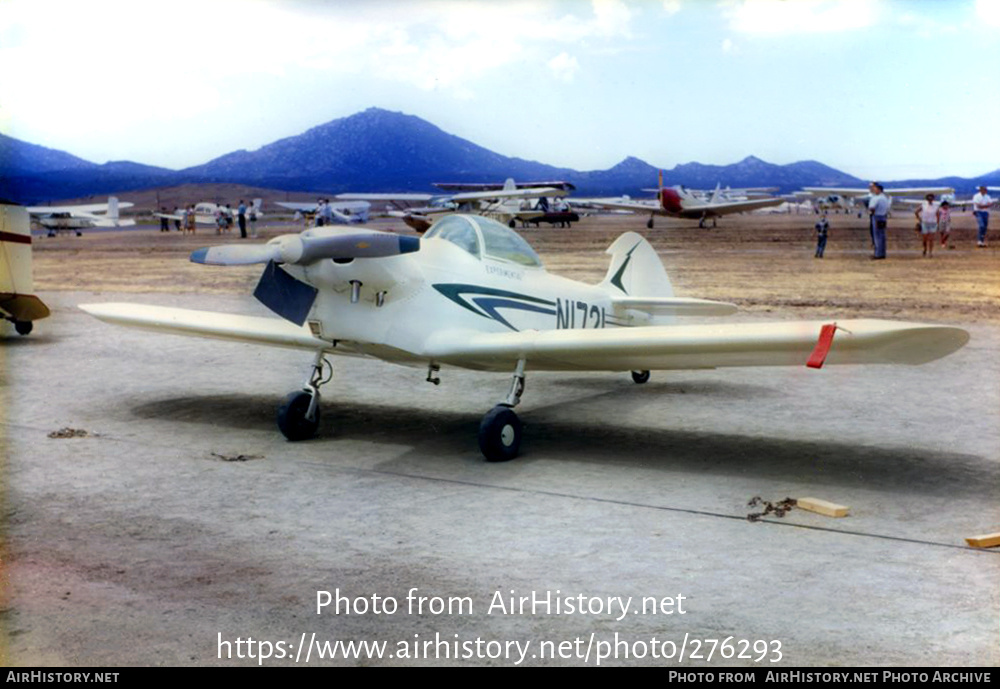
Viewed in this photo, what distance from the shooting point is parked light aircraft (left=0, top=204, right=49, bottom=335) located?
12.9 meters

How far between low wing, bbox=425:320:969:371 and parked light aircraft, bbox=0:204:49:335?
7958 millimetres

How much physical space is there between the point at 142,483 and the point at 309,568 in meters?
2.27

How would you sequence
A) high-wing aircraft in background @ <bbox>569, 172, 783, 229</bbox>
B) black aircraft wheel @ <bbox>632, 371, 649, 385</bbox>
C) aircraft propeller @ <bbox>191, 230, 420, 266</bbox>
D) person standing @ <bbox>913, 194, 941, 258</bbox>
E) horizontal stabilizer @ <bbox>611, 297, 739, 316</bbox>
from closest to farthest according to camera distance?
1. aircraft propeller @ <bbox>191, 230, 420, 266</bbox>
2. horizontal stabilizer @ <bbox>611, 297, 739, 316</bbox>
3. black aircraft wheel @ <bbox>632, 371, 649, 385</bbox>
4. person standing @ <bbox>913, 194, 941, 258</bbox>
5. high-wing aircraft in background @ <bbox>569, 172, 783, 229</bbox>

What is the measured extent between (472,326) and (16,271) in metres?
8.17

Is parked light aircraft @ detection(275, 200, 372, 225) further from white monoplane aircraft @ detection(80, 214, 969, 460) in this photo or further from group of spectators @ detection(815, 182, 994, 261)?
white monoplane aircraft @ detection(80, 214, 969, 460)

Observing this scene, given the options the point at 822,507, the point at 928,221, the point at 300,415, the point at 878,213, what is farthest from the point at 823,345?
the point at 928,221

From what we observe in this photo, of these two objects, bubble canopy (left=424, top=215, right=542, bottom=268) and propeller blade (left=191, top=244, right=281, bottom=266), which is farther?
bubble canopy (left=424, top=215, right=542, bottom=268)

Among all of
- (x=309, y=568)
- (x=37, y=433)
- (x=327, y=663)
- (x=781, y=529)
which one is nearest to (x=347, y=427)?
(x=37, y=433)

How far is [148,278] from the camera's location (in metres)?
25.3

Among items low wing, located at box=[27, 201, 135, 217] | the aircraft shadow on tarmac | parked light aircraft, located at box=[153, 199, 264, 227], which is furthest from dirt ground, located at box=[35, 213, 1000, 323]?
low wing, located at box=[27, 201, 135, 217]

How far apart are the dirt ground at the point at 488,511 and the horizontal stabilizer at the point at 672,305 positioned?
33.8 inches

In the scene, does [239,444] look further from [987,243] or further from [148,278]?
[987,243]

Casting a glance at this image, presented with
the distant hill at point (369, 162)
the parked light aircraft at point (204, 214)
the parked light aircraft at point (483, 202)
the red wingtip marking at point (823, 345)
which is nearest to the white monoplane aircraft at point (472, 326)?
the red wingtip marking at point (823, 345)

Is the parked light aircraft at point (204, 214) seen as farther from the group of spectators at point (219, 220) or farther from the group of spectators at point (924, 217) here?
the group of spectators at point (924, 217)
